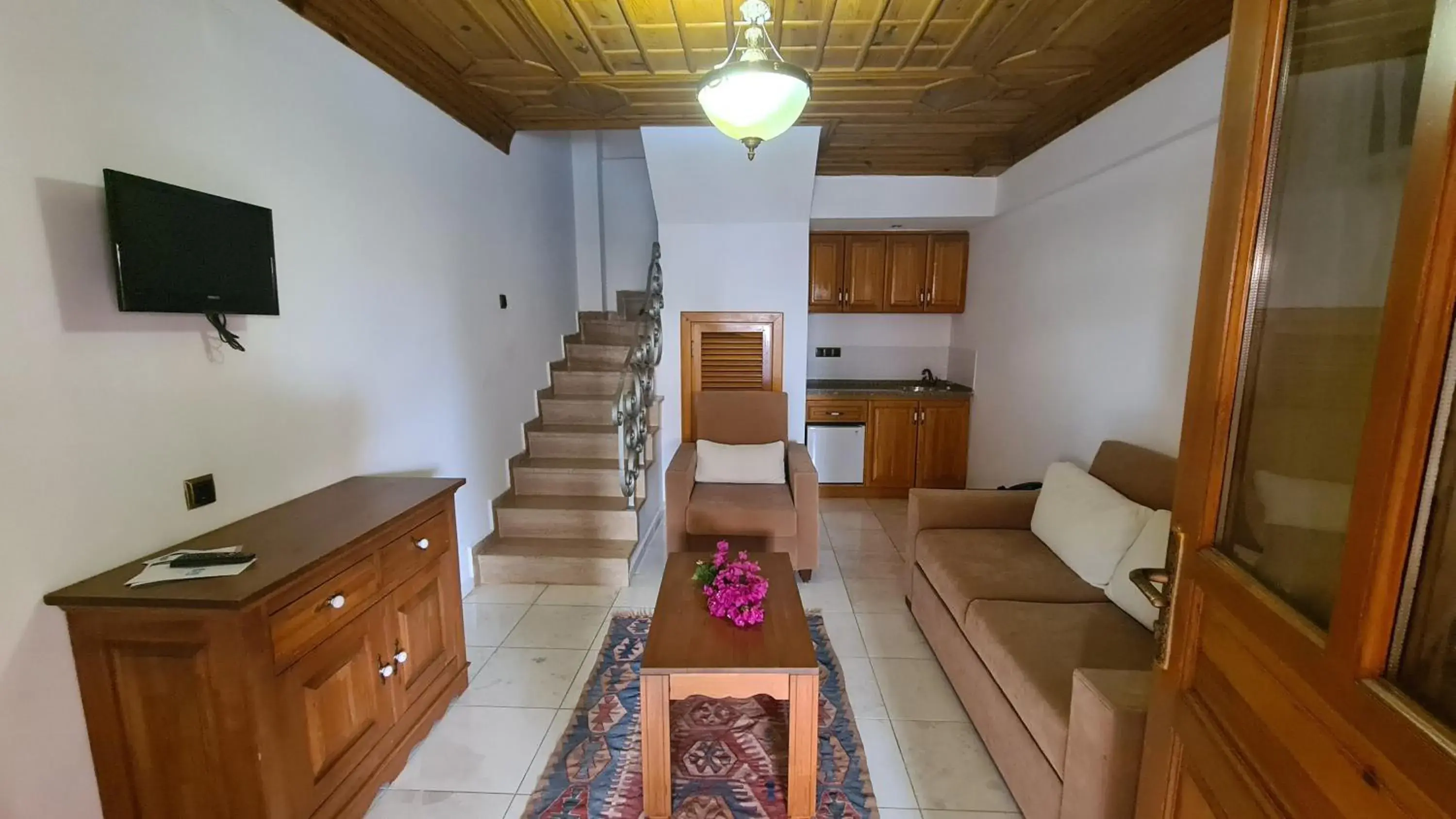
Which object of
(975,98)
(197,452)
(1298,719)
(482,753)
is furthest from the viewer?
(975,98)

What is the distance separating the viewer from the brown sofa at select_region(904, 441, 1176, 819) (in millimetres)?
1340

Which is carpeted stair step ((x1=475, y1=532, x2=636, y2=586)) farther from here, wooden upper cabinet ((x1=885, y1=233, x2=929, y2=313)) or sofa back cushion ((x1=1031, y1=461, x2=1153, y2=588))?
wooden upper cabinet ((x1=885, y1=233, x2=929, y2=313))

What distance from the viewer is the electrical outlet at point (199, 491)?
1.62 metres

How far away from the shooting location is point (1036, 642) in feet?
6.05

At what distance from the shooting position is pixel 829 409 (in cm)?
473

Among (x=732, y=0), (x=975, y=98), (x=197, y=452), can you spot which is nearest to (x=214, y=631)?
(x=197, y=452)

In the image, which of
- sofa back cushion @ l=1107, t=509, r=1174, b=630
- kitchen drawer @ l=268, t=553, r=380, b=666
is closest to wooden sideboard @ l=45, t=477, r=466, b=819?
kitchen drawer @ l=268, t=553, r=380, b=666

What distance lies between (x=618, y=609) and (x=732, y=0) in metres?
2.63

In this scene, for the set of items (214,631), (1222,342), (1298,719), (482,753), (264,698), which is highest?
(1222,342)

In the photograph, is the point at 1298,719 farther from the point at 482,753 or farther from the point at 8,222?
the point at 8,222

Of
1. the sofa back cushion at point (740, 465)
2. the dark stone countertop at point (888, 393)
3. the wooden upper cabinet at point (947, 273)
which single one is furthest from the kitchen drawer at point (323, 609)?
the wooden upper cabinet at point (947, 273)

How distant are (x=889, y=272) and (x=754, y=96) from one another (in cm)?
324

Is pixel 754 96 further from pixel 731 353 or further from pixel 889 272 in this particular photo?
pixel 889 272

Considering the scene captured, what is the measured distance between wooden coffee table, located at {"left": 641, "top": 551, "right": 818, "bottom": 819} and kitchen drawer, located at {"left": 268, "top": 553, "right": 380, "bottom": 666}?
2.67ft
